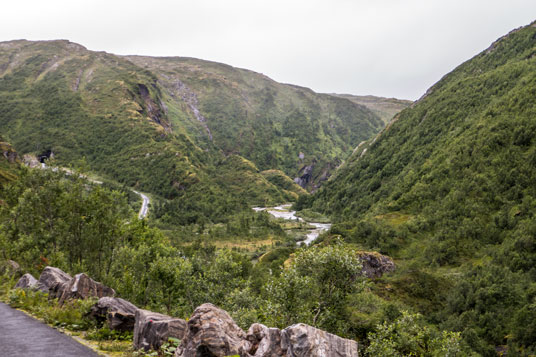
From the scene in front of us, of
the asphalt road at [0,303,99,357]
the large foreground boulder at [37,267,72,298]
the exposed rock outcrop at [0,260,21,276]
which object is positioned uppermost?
the asphalt road at [0,303,99,357]

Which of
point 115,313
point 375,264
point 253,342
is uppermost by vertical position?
point 253,342

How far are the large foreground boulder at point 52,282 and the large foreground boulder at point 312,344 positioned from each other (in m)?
15.7

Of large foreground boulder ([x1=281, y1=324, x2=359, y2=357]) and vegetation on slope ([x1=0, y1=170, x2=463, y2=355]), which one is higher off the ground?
large foreground boulder ([x1=281, y1=324, x2=359, y2=357])

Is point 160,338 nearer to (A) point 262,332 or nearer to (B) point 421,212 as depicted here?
(A) point 262,332

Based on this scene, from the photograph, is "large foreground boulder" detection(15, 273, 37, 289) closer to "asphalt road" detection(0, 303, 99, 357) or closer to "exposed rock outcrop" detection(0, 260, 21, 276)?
"asphalt road" detection(0, 303, 99, 357)

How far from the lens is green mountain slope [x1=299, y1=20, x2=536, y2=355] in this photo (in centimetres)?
5334

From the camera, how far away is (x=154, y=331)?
13.5 metres

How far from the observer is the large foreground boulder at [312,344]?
11711 mm

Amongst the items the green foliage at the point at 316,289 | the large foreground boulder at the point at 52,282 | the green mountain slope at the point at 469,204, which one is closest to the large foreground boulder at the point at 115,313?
the large foreground boulder at the point at 52,282

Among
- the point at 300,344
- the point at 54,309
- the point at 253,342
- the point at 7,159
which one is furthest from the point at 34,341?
the point at 7,159

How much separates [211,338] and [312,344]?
11.6ft

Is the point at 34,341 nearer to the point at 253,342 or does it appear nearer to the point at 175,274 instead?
the point at 253,342

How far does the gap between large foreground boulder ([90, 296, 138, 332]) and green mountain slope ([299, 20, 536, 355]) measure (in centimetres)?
4348

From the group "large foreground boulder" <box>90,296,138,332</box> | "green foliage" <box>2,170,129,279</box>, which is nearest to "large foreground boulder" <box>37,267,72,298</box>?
"large foreground boulder" <box>90,296,138,332</box>
